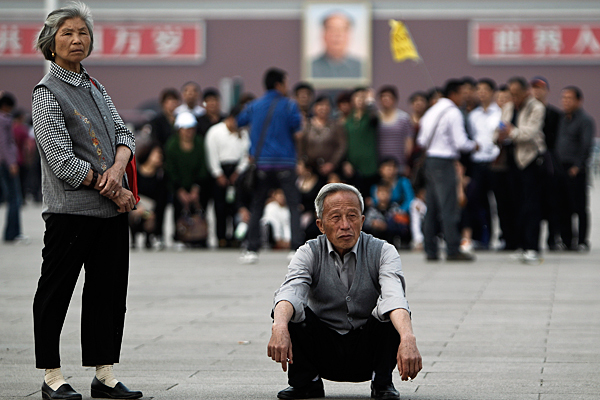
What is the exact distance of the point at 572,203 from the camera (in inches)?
506

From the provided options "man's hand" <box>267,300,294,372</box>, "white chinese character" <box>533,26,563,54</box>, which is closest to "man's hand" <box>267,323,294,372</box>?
"man's hand" <box>267,300,294,372</box>

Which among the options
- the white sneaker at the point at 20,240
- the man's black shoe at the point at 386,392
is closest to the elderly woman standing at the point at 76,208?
the man's black shoe at the point at 386,392

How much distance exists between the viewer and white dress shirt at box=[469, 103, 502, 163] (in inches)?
508

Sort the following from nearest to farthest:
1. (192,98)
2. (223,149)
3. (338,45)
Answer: (223,149), (192,98), (338,45)

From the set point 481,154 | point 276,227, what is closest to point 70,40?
point 276,227

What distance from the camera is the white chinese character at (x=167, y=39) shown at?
102 ft

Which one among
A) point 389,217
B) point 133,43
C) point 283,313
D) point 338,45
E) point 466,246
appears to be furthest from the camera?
point 133,43

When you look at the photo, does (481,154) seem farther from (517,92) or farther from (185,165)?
(185,165)

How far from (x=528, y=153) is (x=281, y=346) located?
7440mm

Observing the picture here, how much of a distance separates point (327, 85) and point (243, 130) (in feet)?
56.7

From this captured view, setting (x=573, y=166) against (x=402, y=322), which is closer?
(x=402, y=322)

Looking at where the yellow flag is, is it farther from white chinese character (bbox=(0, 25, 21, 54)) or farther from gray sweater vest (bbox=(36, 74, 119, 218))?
white chinese character (bbox=(0, 25, 21, 54))

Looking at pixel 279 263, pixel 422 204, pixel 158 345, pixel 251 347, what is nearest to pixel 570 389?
pixel 251 347

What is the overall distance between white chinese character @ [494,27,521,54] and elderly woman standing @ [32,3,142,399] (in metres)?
26.6
